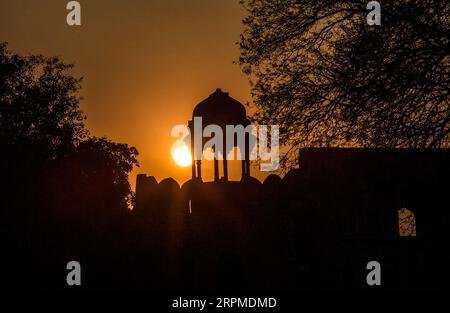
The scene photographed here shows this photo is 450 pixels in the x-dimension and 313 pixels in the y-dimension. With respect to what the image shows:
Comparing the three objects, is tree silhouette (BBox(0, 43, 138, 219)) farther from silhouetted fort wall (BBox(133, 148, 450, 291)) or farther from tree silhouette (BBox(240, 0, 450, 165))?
tree silhouette (BBox(240, 0, 450, 165))

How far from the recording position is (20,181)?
27203 millimetres

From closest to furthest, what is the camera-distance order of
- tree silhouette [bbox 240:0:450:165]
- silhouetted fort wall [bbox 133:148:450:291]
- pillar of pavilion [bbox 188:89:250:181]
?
tree silhouette [bbox 240:0:450:165] < silhouetted fort wall [bbox 133:148:450:291] < pillar of pavilion [bbox 188:89:250:181]

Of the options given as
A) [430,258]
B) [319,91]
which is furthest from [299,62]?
[430,258]

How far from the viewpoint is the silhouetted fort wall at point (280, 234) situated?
25.4 meters

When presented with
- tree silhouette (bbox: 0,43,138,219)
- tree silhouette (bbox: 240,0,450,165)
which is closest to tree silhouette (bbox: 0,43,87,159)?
tree silhouette (bbox: 0,43,138,219)

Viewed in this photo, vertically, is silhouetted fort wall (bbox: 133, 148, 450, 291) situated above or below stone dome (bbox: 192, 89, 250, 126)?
below

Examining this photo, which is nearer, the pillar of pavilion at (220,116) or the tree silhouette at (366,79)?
the tree silhouette at (366,79)

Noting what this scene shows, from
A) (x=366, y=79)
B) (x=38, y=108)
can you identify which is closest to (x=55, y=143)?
(x=38, y=108)

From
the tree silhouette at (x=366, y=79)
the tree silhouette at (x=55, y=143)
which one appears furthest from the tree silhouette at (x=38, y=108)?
the tree silhouette at (x=366, y=79)

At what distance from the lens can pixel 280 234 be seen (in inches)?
1011

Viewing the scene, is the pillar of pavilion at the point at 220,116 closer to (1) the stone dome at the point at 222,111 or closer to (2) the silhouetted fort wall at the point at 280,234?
(1) the stone dome at the point at 222,111

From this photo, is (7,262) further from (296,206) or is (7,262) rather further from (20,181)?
(296,206)

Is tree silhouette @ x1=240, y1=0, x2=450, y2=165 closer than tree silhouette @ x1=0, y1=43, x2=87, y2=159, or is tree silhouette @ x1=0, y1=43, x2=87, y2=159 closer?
tree silhouette @ x1=240, y1=0, x2=450, y2=165

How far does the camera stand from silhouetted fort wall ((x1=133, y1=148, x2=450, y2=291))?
2541 cm
